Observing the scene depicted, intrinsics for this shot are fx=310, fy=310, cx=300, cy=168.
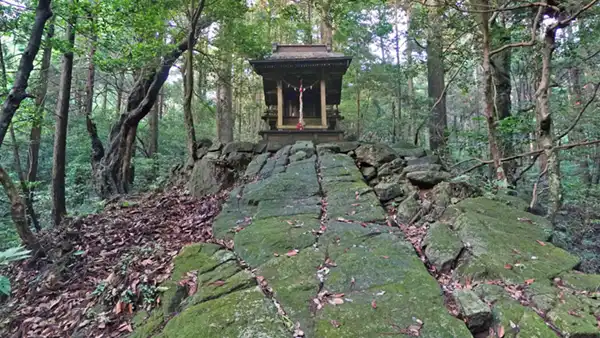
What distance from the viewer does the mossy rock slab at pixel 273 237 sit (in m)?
3.93

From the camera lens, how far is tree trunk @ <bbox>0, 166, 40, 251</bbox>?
4.51m

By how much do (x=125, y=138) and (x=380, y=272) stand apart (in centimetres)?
996

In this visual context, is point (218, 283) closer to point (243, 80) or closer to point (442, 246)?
point (442, 246)

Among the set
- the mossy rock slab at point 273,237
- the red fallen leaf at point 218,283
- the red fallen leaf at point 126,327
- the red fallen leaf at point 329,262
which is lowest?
the red fallen leaf at point 126,327

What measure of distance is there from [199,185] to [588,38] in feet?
33.5

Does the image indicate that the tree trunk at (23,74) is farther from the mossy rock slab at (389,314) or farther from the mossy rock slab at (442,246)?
the mossy rock slab at (442,246)

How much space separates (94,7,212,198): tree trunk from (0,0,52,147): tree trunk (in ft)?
18.9

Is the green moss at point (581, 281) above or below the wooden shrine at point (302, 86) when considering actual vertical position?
below

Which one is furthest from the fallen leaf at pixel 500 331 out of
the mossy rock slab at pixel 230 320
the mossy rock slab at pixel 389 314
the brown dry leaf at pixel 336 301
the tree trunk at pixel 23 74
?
the tree trunk at pixel 23 74

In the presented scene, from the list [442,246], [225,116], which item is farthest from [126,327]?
[225,116]

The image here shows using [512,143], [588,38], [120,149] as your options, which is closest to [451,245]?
[512,143]

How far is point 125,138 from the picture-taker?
1038 cm

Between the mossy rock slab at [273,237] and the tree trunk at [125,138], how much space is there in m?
7.39

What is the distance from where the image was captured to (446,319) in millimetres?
2631
